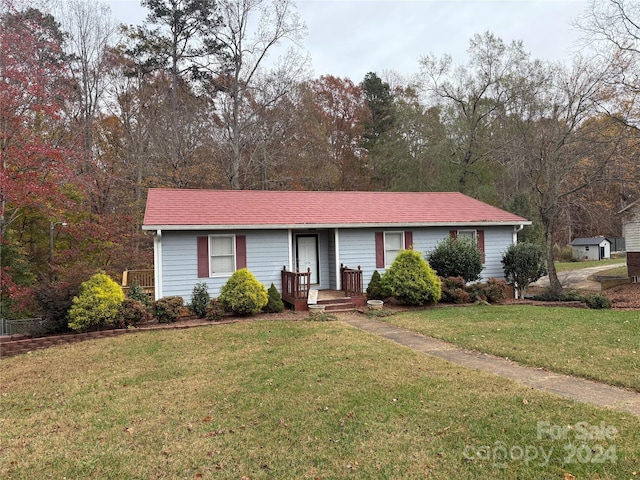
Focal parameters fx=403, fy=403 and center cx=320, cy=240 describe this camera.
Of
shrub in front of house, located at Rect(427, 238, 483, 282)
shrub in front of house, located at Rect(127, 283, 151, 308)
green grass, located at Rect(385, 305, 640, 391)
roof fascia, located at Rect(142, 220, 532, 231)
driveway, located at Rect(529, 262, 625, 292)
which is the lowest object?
green grass, located at Rect(385, 305, 640, 391)

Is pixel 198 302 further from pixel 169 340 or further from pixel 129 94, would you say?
pixel 129 94

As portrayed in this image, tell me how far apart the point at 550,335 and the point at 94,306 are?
1026 centimetres

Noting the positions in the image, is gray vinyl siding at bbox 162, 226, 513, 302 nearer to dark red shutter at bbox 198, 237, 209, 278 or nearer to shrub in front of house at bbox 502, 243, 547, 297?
dark red shutter at bbox 198, 237, 209, 278

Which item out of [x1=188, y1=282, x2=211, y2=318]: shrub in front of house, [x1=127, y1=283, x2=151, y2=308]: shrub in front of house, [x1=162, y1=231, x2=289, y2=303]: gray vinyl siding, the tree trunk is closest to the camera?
[x1=127, y1=283, x2=151, y2=308]: shrub in front of house

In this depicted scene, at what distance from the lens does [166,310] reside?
10555mm

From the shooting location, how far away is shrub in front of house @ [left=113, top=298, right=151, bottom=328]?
10102 millimetres

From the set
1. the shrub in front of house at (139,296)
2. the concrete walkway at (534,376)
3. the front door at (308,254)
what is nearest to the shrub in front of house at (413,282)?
the front door at (308,254)

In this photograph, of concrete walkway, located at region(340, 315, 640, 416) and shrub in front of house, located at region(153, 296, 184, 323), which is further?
shrub in front of house, located at region(153, 296, 184, 323)

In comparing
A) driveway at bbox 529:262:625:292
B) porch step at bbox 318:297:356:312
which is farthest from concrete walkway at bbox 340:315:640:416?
driveway at bbox 529:262:625:292

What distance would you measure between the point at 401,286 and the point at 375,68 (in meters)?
25.0

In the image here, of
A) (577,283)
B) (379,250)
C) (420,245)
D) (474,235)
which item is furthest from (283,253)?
(577,283)

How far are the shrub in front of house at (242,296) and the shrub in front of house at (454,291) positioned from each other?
5935mm

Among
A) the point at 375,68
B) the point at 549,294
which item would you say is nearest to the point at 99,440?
the point at 549,294

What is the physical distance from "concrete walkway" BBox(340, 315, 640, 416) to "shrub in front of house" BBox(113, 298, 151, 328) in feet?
20.0
